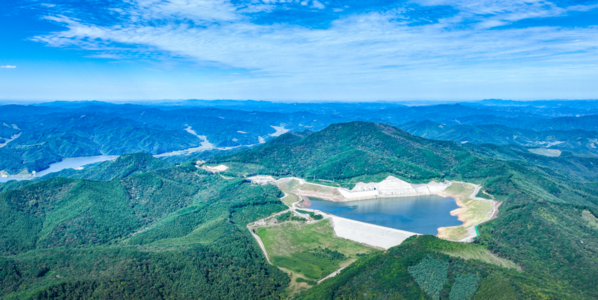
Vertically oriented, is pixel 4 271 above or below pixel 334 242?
above

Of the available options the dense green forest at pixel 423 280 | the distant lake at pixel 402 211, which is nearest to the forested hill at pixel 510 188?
the dense green forest at pixel 423 280

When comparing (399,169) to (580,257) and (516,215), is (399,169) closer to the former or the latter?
(516,215)

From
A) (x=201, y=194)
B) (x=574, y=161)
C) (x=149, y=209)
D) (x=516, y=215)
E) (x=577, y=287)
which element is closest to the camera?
(x=577, y=287)

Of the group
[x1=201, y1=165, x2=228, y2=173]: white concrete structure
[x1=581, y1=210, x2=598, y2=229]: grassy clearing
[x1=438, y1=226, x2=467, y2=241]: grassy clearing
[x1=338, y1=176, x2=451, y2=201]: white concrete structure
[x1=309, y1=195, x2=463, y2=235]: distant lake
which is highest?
[x1=201, y1=165, x2=228, y2=173]: white concrete structure

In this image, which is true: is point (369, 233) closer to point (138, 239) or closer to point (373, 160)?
point (138, 239)

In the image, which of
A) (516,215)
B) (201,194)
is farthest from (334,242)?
(201,194)

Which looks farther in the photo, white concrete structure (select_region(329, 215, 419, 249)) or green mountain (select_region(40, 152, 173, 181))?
green mountain (select_region(40, 152, 173, 181))

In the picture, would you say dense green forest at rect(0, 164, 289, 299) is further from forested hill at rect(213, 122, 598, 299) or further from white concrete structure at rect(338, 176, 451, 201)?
white concrete structure at rect(338, 176, 451, 201)

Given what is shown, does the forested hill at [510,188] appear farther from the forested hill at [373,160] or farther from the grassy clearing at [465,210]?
the grassy clearing at [465,210]

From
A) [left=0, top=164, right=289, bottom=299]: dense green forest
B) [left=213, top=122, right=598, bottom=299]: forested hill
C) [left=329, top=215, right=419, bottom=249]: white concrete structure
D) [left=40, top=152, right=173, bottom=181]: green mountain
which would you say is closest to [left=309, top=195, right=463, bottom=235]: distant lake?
[left=329, top=215, right=419, bottom=249]: white concrete structure
